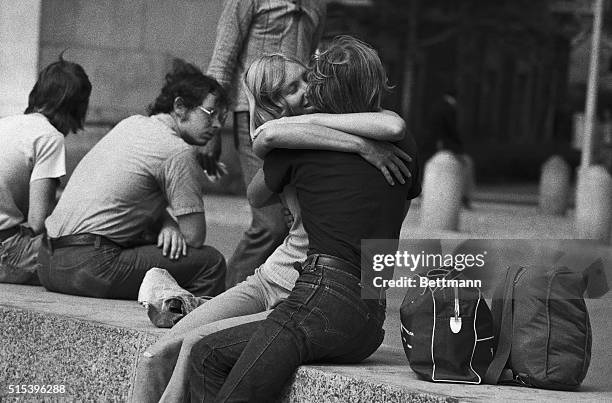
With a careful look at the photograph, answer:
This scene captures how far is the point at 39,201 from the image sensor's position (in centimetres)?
630

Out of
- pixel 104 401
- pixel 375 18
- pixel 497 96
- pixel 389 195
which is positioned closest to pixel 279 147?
pixel 389 195

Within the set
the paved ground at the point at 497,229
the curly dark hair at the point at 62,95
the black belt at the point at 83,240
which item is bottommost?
the paved ground at the point at 497,229

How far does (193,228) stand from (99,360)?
0.96m

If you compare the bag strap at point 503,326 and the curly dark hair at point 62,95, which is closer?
the bag strap at point 503,326

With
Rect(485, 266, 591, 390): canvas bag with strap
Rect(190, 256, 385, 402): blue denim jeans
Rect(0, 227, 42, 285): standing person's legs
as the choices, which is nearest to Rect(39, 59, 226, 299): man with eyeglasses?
Rect(0, 227, 42, 285): standing person's legs

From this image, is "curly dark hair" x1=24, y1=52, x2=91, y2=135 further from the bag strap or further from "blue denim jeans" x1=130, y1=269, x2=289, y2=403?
the bag strap

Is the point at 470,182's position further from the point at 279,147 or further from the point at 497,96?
the point at 497,96

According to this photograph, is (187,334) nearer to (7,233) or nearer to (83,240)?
(83,240)

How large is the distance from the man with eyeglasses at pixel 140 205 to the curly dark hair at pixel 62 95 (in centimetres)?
37

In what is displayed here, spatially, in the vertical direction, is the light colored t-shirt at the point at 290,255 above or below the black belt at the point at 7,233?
above

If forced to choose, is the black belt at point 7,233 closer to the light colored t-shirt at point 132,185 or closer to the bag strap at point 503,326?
the light colored t-shirt at point 132,185

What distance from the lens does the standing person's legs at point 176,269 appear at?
235 inches

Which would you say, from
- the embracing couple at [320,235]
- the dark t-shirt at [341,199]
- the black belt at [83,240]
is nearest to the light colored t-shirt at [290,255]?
the embracing couple at [320,235]

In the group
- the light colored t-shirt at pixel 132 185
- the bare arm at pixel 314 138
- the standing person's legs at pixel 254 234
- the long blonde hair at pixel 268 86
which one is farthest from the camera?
the standing person's legs at pixel 254 234
